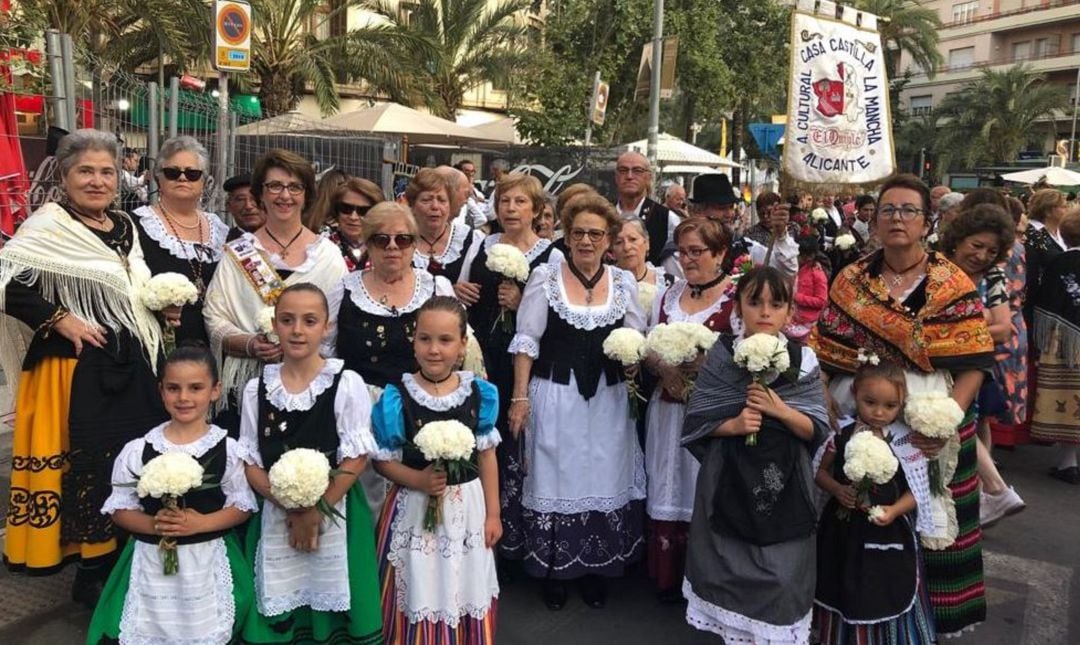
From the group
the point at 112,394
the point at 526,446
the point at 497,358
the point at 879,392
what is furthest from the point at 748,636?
the point at 112,394

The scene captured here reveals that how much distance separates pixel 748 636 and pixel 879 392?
1.12 m

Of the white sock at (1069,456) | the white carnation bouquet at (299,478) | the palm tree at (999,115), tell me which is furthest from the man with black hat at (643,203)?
the palm tree at (999,115)

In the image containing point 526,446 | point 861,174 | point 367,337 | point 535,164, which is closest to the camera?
point 367,337

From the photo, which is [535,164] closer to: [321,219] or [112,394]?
[321,219]

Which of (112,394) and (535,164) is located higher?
(535,164)

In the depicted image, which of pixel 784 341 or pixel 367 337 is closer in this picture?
pixel 784 341

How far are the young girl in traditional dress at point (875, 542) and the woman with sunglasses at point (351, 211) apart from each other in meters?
2.66

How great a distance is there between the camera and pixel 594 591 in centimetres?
421

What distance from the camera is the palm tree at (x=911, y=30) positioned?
111ft

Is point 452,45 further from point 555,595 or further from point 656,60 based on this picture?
point 555,595

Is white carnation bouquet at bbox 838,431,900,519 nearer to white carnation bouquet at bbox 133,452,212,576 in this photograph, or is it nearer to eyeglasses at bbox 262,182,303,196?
white carnation bouquet at bbox 133,452,212,576

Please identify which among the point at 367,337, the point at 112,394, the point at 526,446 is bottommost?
the point at 526,446

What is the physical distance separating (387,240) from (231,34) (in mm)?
4236

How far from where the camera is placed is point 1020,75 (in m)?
38.4
